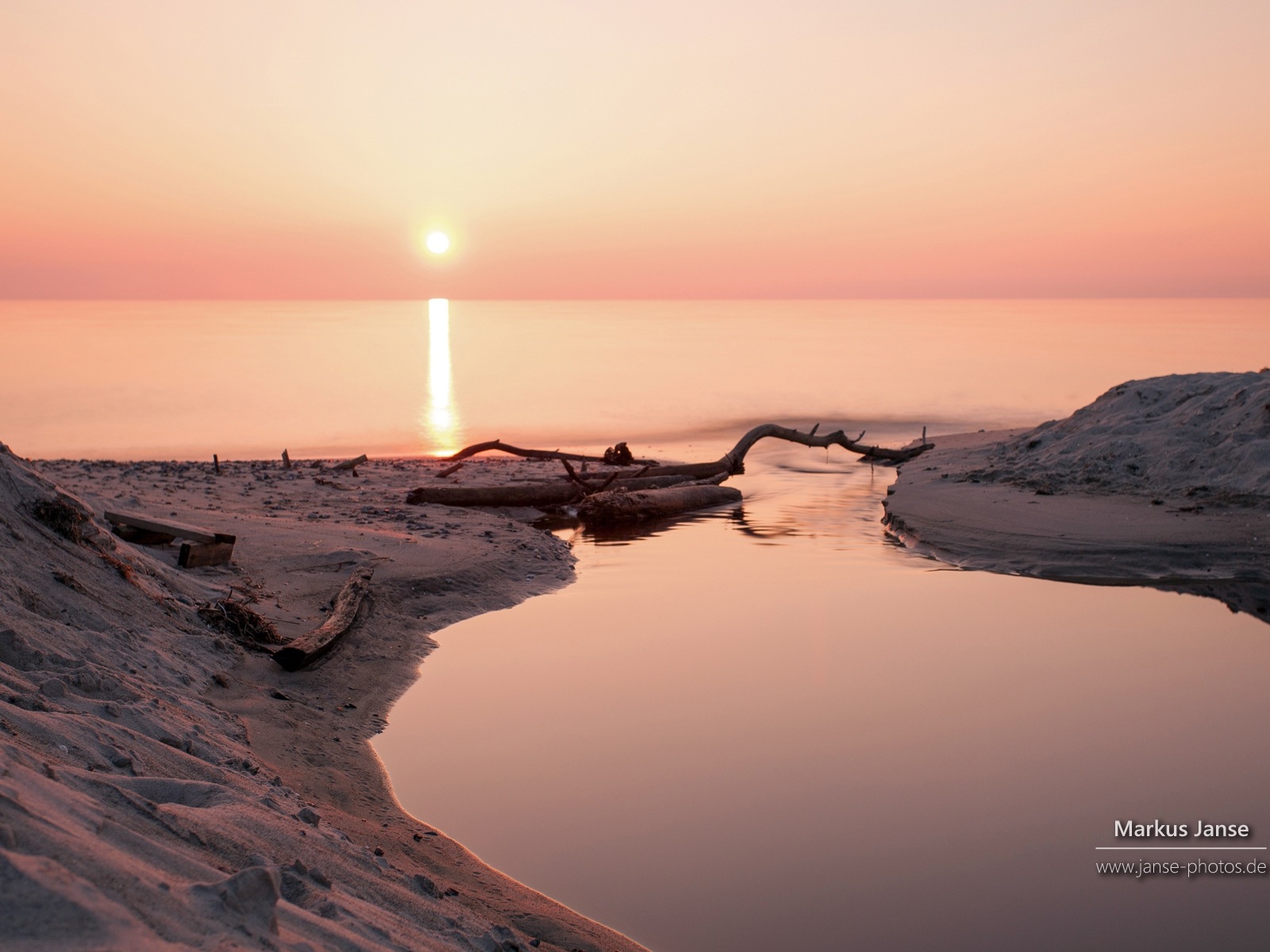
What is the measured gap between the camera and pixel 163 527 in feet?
32.0

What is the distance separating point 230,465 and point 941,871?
18357 millimetres

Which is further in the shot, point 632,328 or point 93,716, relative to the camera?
point 632,328

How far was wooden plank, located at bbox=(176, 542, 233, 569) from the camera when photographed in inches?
382

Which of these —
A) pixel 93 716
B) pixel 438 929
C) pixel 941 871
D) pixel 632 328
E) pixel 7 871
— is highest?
pixel 632 328

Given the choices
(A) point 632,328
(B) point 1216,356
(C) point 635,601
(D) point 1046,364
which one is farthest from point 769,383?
(A) point 632,328

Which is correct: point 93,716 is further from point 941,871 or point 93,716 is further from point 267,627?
point 941,871

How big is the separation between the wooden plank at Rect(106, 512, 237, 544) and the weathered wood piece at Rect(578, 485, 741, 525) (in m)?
7.82

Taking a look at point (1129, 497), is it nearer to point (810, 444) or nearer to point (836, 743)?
point (810, 444)

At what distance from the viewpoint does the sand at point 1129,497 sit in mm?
12758

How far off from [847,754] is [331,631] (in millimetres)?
4589

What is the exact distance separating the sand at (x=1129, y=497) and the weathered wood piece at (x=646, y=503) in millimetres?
3523

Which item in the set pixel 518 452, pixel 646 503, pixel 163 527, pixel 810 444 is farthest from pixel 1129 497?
pixel 163 527

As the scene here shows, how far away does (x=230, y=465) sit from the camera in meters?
20.7

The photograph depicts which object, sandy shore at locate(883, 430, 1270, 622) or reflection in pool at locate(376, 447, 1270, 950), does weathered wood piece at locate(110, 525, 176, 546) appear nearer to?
reflection in pool at locate(376, 447, 1270, 950)
